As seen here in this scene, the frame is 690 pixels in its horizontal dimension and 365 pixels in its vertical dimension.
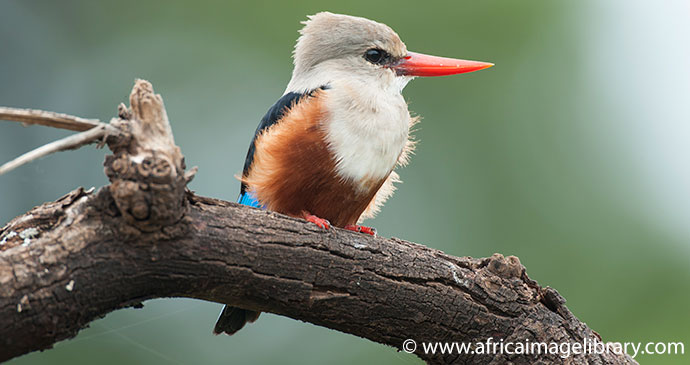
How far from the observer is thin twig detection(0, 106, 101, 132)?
5.96ft

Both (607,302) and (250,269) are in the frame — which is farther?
(607,302)

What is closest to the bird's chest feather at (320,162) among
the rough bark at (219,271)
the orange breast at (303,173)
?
the orange breast at (303,173)

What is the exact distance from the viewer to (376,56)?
11.9ft

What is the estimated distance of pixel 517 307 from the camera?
104 inches

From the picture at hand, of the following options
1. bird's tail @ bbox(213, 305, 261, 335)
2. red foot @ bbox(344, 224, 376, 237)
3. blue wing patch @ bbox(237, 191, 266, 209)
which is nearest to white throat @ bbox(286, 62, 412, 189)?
red foot @ bbox(344, 224, 376, 237)

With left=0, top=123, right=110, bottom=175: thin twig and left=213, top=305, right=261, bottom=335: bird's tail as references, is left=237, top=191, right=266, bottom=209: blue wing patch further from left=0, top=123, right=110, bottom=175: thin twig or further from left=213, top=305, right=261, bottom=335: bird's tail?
left=0, top=123, right=110, bottom=175: thin twig

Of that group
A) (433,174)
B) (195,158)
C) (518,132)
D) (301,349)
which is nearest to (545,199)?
(518,132)

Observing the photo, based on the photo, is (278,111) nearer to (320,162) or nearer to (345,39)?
(320,162)

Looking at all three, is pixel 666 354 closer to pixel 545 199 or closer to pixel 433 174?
pixel 545 199

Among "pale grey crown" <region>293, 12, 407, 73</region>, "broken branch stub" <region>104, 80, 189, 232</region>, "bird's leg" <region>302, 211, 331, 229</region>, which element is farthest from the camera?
"pale grey crown" <region>293, 12, 407, 73</region>

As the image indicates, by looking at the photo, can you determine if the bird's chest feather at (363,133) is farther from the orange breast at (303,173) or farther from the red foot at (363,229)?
the red foot at (363,229)

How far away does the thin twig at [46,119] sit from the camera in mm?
1815

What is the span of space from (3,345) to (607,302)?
13.7 ft

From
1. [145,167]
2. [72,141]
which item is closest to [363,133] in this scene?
[145,167]
